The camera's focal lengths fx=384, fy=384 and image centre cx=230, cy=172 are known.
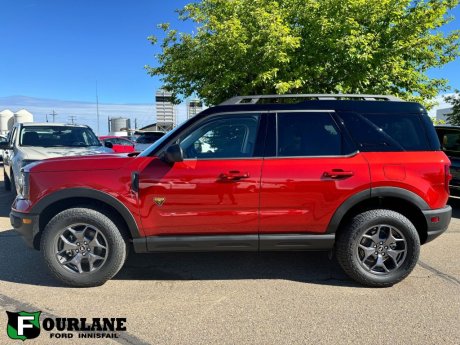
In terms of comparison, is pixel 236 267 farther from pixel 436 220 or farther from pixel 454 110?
pixel 454 110

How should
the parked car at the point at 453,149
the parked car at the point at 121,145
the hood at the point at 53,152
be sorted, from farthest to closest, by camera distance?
1. the parked car at the point at 121,145
2. the parked car at the point at 453,149
3. the hood at the point at 53,152

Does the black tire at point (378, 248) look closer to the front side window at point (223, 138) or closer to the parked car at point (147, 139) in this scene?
the front side window at point (223, 138)

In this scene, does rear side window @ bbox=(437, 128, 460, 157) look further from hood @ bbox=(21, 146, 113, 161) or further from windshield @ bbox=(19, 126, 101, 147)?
windshield @ bbox=(19, 126, 101, 147)

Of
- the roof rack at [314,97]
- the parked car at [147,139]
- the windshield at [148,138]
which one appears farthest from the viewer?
the windshield at [148,138]

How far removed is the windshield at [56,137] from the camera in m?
7.98

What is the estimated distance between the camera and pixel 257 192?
3715 millimetres

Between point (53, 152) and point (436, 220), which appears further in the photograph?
point (53, 152)

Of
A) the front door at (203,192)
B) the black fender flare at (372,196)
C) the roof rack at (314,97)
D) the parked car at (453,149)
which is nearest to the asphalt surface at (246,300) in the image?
the front door at (203,192)

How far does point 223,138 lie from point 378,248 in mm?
1935

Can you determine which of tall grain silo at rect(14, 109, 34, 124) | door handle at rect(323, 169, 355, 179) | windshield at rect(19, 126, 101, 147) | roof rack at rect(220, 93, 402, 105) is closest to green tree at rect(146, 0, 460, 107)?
windshield at rect(19, 126, 101, 147)

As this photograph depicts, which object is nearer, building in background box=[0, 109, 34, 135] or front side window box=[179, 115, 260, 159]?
front side window box=[179, 115, 260, 159]

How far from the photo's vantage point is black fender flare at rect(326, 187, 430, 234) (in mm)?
3781

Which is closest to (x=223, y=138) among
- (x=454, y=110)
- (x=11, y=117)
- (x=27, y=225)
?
(x=27, y=225)

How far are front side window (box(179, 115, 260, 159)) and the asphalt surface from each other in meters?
1.36
